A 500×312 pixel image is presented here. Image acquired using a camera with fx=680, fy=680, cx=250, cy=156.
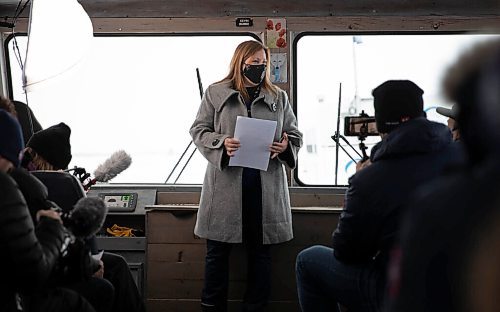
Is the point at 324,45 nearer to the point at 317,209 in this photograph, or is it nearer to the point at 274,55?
the point at 274,55

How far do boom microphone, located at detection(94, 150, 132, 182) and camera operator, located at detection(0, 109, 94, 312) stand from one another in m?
1.09

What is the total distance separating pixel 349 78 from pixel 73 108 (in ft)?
5.43

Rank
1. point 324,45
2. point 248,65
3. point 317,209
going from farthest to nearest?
point 324,45, point 317,209, point 248,65

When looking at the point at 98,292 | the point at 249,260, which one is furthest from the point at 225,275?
the point at 98,292

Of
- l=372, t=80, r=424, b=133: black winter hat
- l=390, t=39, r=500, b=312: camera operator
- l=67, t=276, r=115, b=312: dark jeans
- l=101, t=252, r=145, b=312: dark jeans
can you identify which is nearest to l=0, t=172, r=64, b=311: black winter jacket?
l=67, t=276, r=115, b=312: dark jeans

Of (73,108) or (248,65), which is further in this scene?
(73,108)

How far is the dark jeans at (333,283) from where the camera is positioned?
2.37 metres

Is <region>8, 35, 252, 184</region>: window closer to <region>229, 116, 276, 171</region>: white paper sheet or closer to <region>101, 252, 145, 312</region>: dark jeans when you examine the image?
<region>229, 116, 276, 171</region>: white paper sheet

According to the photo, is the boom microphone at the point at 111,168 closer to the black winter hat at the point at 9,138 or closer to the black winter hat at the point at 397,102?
the black winter hat at the point at 9,138

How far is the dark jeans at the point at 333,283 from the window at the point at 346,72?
138 centimetres

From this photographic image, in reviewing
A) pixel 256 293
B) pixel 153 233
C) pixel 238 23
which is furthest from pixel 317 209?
pixel 238 23

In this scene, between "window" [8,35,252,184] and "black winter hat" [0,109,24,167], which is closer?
"black winter hat" [0,109,24,167]

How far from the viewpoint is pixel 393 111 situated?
2.32 meters

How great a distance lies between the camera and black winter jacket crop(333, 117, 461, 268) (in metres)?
2.13
